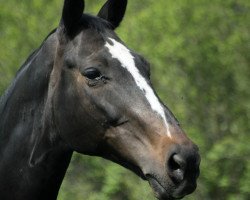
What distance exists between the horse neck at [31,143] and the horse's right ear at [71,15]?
0.14 metres

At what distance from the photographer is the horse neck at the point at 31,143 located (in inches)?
191

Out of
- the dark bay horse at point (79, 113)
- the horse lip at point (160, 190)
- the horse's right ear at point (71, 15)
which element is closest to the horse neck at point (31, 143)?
the dark bay horse at point (79, 113)

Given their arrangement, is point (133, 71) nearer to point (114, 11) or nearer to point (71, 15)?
point (71, 15)

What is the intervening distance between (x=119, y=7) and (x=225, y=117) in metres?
8.45

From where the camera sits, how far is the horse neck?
15.9 ft

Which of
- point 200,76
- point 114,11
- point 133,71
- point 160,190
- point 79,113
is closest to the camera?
point 160,190

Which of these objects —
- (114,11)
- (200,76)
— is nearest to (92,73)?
(114,11)

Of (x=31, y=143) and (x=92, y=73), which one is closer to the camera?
(x=92, y=73)

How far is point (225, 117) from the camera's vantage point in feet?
44.3

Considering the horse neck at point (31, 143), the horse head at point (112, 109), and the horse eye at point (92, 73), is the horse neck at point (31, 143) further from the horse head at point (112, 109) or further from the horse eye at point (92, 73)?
the horse eye at point (92, 73)

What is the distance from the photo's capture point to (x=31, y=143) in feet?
16.1

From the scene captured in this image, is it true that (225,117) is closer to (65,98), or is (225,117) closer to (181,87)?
(181,87)

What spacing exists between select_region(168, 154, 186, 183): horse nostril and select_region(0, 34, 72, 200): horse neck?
893 mm

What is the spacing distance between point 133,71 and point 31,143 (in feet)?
2.71
